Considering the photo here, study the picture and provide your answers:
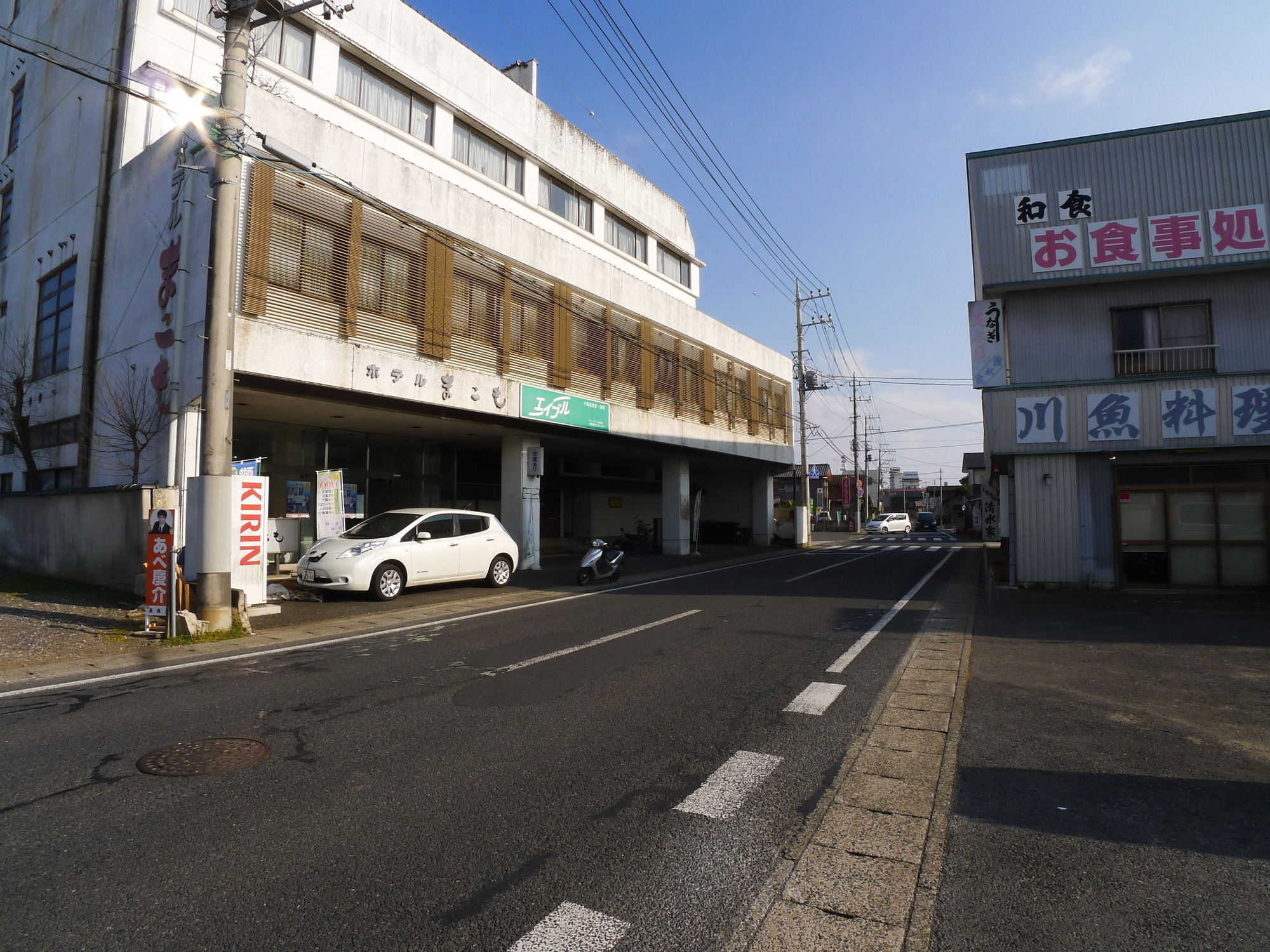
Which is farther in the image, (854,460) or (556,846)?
(854,460)

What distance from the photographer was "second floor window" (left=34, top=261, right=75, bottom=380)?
16.2 m

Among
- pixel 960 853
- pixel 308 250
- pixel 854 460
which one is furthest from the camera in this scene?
pixel 854 460

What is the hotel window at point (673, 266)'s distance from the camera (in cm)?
3157

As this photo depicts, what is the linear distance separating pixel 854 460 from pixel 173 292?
54.9 metres

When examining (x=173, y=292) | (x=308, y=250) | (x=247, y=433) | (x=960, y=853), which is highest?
(x=308, y=250)

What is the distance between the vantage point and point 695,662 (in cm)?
739

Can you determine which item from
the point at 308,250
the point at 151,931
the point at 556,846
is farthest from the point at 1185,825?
the point at 308,250

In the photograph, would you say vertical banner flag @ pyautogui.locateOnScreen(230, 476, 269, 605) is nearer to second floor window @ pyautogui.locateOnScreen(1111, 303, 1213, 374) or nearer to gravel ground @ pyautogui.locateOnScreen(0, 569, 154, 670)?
gravel ground @ pyautogui.locateOnScreen(0, 569, 154, 670)

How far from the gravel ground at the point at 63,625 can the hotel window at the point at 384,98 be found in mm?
13808

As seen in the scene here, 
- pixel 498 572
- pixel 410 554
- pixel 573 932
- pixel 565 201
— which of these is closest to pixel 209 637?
pixel 410 554

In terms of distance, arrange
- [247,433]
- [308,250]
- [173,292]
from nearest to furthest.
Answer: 1. [173,292]
2. [308,250]
3. [247,433]

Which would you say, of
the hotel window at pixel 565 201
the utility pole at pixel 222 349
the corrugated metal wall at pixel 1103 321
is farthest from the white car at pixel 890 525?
the utility pole at pixel 222 349

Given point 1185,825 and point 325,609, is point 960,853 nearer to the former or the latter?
point 1185,825

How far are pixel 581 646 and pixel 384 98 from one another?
715 inches
